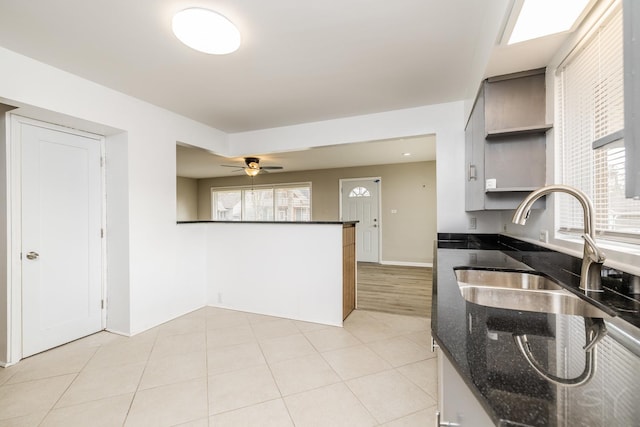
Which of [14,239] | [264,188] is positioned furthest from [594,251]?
[264,188]

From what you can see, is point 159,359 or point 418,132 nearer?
point 159,359

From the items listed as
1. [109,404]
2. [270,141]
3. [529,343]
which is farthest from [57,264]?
[529,343]

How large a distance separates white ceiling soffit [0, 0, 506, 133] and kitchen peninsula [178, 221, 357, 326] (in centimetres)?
138

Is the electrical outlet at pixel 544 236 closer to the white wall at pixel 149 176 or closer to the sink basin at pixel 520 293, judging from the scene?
the sink basin at pixel 520 293

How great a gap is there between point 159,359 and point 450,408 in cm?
228

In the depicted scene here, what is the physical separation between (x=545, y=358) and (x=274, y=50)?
2191 mm

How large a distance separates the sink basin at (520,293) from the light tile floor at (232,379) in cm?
82

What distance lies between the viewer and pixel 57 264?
250 cm

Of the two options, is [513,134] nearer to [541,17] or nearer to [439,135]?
[541,17]

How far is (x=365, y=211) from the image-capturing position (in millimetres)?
6660

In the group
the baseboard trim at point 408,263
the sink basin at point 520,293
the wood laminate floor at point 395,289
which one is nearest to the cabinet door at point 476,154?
the sink basin at point 520,293

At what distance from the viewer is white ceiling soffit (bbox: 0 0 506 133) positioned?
1611 millimetres

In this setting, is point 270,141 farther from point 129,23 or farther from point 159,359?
point 159,359

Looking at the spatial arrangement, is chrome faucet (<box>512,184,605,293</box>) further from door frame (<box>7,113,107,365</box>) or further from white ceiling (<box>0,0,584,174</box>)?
door frame (<box>7,113,107,365</box>)
